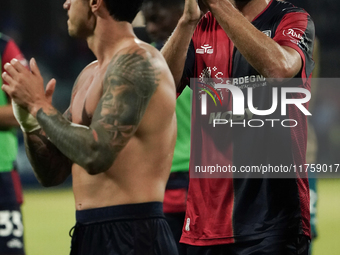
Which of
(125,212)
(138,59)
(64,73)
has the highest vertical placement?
(64,73)

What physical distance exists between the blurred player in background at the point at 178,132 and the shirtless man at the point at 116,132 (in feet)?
4.65

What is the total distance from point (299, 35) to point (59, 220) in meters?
7.67

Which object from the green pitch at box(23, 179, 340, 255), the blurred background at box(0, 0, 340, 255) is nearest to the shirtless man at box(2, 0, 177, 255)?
the green pitch at box(23, 179, 340, 255)

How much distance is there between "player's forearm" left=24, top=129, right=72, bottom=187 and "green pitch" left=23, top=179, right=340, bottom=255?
443 cm

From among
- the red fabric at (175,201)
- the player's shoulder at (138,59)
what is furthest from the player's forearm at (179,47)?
the red fabric at (175,201)

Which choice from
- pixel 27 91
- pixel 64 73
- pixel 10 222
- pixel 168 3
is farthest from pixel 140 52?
pixel 64 73

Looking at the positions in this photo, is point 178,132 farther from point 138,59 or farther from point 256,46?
point 138,59

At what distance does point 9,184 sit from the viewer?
3.65 m

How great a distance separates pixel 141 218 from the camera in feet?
6.16

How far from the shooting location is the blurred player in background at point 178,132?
338 centimetres

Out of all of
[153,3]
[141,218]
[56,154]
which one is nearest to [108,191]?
[141,218]

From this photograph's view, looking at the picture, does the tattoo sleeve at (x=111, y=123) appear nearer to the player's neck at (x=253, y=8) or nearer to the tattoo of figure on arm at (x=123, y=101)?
the tattoo of figure on arm at (x=123, y=101)

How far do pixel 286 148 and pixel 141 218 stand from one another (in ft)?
2.74

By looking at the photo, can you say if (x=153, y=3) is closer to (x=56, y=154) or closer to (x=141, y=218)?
(x=56, y=154)
